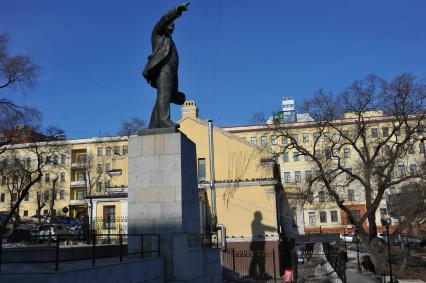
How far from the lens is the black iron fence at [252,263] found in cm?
2869

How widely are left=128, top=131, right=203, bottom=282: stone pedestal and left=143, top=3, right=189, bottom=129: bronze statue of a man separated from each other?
85 centimetres

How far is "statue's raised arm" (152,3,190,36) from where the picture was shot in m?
12.4

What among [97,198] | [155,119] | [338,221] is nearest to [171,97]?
[155,119]

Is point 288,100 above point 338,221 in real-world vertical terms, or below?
above

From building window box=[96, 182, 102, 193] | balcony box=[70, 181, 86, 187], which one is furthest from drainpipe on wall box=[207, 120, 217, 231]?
balcony box=[70, 181, 86, 187]

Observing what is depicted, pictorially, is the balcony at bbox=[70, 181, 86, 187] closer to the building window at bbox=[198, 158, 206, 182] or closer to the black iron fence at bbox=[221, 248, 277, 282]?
the building window at bbox=[198, 158, 206, 182]

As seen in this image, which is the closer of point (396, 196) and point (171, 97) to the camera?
point (171, 97)

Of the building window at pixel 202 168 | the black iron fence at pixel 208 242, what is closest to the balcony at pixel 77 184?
the building window at pixel 202 168

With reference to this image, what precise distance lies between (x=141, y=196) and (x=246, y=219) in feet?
67.6

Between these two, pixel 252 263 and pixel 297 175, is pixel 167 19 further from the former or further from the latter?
pixel 297 175

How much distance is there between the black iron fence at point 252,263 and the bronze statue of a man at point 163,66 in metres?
17.9

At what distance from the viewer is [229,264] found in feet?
94.7

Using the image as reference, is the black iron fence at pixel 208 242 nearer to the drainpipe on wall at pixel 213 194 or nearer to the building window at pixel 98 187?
the drainpipe on wall at pixel 213 194

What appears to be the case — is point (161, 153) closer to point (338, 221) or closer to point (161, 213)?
point (161, 213)
